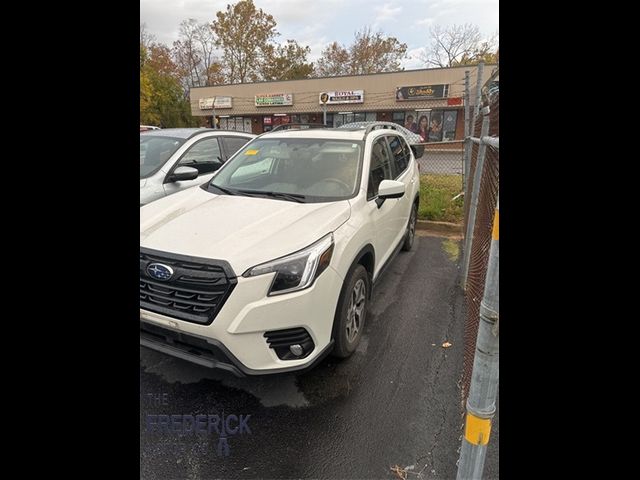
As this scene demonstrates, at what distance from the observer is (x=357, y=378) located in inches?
109

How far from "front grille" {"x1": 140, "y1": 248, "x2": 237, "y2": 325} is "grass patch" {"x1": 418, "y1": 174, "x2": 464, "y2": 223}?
5.23 metres

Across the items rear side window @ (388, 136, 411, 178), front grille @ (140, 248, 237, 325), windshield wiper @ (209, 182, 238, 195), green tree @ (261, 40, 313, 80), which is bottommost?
front grille @ (140, 248, 237, 325)

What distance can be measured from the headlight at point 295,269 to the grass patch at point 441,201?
4.83 m

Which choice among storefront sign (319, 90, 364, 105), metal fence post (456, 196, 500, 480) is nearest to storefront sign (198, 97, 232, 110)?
storefront sign (319, 90, 364, 105)

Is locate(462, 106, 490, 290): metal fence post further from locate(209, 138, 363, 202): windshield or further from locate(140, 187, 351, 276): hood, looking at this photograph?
locate(140, 187, 351, 276): hood

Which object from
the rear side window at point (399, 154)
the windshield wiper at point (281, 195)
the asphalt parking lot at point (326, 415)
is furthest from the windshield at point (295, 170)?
the asphalt parking lot at point (326, 415)

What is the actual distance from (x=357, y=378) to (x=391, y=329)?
801mm

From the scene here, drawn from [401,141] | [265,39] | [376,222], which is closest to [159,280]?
[376,222]

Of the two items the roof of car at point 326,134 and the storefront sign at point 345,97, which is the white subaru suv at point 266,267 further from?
the storefront sign at point 345,97

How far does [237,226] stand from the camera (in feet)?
8.65

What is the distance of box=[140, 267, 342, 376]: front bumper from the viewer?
7.07 feet

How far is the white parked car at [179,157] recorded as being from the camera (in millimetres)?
4734

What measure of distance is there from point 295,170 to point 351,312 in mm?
1502
